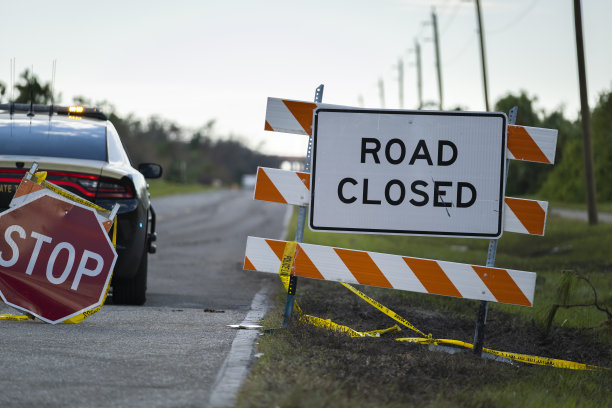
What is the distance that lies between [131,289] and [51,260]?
1884mm

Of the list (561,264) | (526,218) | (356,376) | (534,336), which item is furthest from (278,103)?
(561,264)

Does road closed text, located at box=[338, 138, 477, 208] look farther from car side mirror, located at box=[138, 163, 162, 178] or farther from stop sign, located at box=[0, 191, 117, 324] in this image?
car side mirror, located at box=[138, 163, 162, 178]

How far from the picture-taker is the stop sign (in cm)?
647

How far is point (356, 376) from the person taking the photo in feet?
16.0

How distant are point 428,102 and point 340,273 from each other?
5074 cm

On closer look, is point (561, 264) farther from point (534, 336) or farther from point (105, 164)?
→ point (105, 164)

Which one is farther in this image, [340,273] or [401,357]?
[340,273]

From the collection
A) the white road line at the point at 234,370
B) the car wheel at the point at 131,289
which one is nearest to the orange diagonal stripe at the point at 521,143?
the white road line at the point at 234,370

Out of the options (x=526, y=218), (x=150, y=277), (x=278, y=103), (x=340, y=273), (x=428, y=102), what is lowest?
(x=150, y=277)

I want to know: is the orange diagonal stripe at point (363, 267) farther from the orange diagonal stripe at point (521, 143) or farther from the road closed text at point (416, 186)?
the orange diagonal stripe at point (521, 143)

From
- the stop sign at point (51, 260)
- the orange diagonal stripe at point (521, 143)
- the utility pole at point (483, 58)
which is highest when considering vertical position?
the utility pole at point (483, 58)

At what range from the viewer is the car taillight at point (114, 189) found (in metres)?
7.58

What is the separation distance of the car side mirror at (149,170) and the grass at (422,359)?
6.06 feet

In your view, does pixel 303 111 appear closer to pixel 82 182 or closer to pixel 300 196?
pixel 300 196
